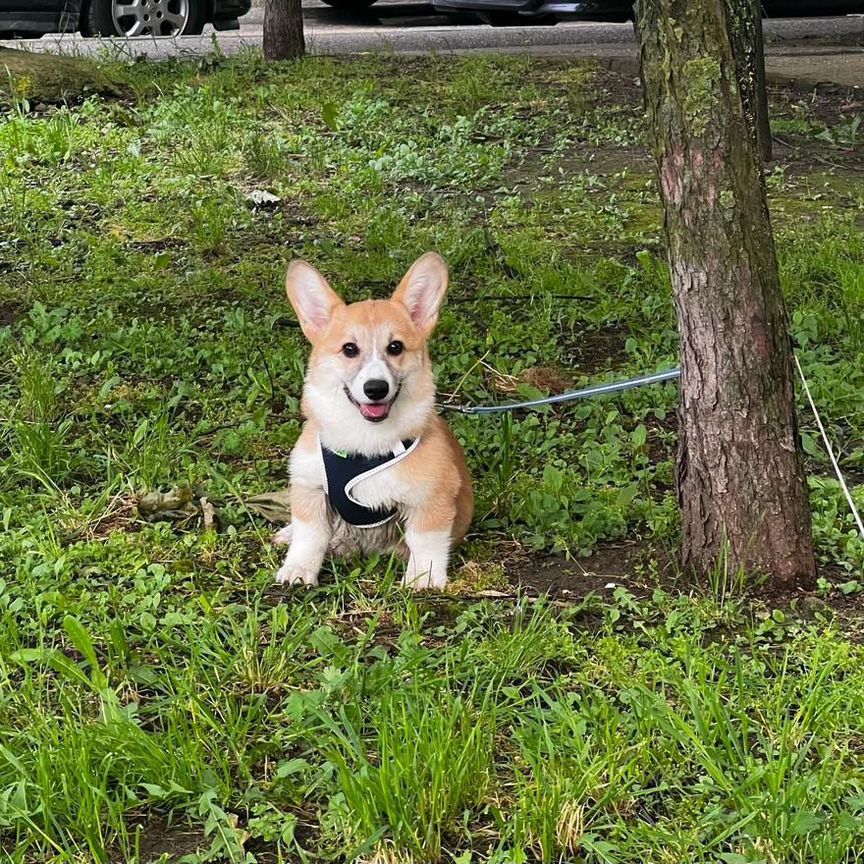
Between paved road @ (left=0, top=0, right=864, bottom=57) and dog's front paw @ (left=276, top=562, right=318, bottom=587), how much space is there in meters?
8.18

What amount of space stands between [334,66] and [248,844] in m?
8.88

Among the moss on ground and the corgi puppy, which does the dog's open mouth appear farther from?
the moss on ground

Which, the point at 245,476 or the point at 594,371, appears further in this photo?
the point at 594,371

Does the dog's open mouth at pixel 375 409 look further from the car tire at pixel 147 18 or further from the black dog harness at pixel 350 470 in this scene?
the car tire at pixel 147 18

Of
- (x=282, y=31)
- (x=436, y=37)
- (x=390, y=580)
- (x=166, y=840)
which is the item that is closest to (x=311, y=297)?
(x=390, y=580)

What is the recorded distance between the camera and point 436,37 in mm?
13445

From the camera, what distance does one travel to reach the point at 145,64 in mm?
9891

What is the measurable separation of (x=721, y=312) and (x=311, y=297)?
4.02ft

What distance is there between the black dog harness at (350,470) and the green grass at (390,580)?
0.22m

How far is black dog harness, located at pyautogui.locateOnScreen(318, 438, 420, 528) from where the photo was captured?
Result: 11.2 ft

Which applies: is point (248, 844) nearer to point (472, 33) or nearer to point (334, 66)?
point (334, 66)

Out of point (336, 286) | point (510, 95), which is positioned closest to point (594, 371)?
point (336, 286)

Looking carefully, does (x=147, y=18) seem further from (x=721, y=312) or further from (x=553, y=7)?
(x=721, y=312)

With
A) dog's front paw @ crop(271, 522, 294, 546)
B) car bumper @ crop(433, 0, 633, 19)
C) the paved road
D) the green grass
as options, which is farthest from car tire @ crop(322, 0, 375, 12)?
dog's front paw @ crop(271, 522, 294, 546)
